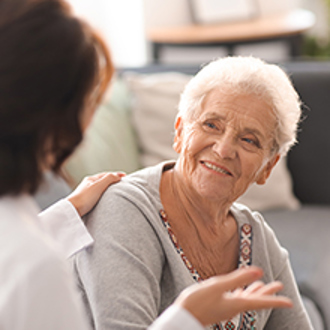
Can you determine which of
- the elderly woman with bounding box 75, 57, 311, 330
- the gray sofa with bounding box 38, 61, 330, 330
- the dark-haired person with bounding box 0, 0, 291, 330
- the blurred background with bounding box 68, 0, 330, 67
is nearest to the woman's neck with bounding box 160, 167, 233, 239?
the elderly woman with bounding box 75, 57, 311, 330

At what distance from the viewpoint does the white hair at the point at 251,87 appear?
4.76 feet

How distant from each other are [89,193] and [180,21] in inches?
154

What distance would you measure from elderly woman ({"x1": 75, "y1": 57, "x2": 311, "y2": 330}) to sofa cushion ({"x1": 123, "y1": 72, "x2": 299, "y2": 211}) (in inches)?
41.6

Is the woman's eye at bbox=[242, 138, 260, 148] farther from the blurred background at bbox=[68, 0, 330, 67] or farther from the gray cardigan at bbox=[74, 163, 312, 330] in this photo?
the blurred background at bbox=[68, 0, 330, 67]

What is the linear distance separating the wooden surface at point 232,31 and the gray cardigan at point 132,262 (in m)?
2.99

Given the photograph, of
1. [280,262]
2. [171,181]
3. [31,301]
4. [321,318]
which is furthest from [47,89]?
[321,318]

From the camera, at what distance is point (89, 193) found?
1.38 m

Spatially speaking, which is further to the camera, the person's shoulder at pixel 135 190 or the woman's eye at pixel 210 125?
the woman's eye at pixel 210 125

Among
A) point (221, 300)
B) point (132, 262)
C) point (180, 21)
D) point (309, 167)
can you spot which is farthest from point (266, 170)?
point (180, 21)

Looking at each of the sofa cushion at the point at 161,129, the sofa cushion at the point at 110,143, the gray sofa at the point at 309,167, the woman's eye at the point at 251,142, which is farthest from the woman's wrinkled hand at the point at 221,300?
the sofa cushion at the point at 161,129

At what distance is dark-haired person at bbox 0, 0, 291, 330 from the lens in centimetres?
81

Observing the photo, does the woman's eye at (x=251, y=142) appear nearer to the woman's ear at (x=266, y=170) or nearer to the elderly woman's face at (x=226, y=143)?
the elderly woman's face at (x=226, y=143)

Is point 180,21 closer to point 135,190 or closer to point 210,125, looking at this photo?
point 210,125

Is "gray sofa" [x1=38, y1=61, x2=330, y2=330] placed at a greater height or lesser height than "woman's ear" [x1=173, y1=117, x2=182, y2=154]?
lesser
